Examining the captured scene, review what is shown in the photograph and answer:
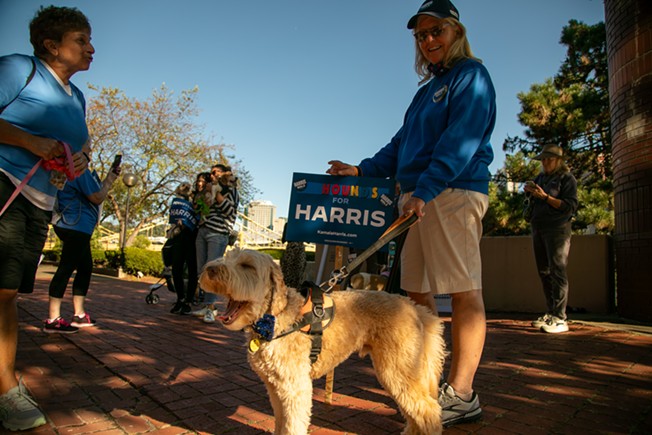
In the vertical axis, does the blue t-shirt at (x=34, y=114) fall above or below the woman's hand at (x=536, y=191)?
below

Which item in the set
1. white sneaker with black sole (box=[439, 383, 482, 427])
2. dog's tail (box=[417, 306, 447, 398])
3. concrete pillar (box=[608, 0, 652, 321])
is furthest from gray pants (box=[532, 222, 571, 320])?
dog's tail (box=[417, 306, 447, 398])

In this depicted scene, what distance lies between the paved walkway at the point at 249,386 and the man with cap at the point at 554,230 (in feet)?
1.51

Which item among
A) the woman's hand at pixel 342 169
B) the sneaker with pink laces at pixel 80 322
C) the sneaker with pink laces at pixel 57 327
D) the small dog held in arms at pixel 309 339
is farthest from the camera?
the sneaker with pink laces at pixel 80 322

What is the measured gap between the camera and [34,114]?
2.57 meters

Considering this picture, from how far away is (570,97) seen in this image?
498 inches

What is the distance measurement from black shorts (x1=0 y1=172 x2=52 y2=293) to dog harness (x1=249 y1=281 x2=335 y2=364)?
1610 mm

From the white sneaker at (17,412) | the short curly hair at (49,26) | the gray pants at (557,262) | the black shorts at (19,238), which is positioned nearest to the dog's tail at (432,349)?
the white sneaker at (17,412)

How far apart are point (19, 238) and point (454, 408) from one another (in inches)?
120

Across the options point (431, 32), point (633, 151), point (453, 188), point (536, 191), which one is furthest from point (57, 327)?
point (633, 151)

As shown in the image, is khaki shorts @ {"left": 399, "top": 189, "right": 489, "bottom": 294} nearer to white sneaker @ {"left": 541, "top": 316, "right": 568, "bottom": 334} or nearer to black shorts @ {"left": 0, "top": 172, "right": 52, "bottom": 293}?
black shorts @ {"left": 0, "top": 172, "right": 52, "bottom": 293}

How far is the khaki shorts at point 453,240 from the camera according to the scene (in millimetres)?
2699

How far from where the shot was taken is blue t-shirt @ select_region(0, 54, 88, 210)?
8.07 feet

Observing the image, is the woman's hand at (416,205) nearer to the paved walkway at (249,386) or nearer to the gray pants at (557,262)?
the paved walkway at (249,386)

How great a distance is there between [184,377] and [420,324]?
238cm
